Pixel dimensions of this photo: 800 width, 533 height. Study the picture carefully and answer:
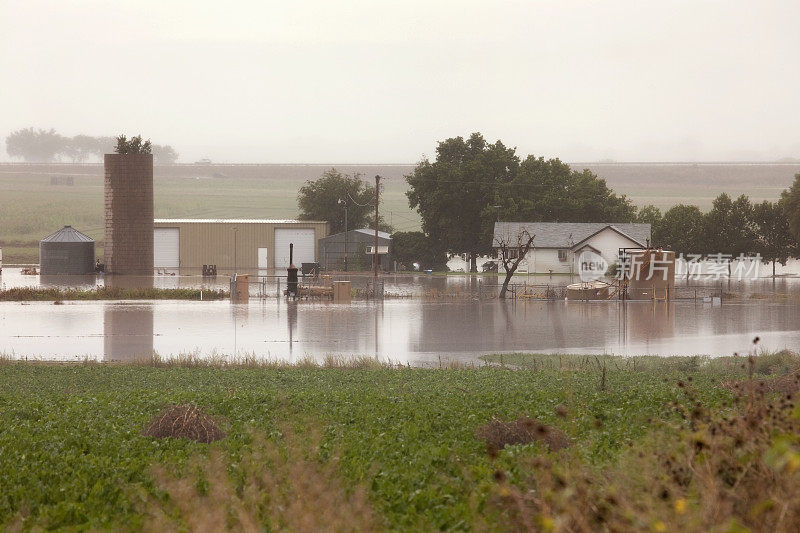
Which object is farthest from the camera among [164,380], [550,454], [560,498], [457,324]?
[457,324]

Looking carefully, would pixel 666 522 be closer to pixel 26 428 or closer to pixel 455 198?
pixel 26 428

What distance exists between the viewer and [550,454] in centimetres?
782

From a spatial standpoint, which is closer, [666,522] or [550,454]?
[666,522]

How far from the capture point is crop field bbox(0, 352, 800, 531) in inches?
203

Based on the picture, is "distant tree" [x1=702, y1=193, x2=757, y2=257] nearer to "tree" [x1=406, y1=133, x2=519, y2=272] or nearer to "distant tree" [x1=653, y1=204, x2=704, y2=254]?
"distant tree" [x1=653, y1=204, x2=704, y2=254]

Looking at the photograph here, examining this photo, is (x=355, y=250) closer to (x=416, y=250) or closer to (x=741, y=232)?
(x=416, y=250)

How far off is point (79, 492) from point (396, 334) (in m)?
20.2

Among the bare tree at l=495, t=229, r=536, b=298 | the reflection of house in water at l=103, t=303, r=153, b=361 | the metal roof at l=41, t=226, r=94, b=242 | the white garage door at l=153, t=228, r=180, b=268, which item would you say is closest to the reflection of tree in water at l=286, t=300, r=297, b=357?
the reflection of house in water at l=103, t=303, r=153, b=361

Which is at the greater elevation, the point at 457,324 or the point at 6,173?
the point at 6,173

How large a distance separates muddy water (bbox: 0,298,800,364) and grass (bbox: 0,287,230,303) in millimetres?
2444

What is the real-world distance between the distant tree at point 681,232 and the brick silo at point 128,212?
41439 millimetres

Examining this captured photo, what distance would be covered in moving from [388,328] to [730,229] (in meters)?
52.7

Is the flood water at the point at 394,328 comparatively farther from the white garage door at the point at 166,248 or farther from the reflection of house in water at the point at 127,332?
the white garage door at the point at 166,248

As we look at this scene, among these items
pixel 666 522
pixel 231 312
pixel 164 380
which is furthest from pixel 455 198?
pixel 666 522
